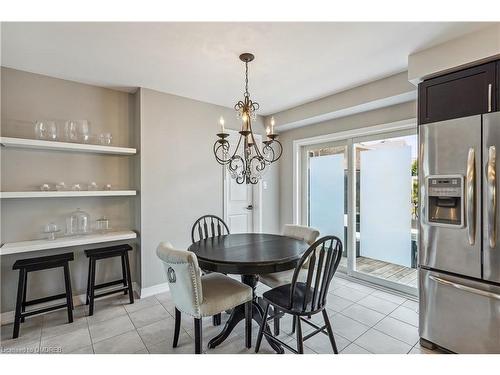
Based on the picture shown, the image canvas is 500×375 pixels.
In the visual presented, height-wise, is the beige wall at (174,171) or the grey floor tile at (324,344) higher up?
the beige wall at (174,171)

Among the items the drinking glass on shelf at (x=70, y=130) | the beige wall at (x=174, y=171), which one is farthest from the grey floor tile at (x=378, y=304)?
the drinking glass on shelf at (x=70, y=130)

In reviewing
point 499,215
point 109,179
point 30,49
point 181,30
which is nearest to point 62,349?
point 109,179

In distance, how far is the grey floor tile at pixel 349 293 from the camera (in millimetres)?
3041

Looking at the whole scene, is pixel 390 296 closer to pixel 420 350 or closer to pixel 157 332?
pixel 420 350

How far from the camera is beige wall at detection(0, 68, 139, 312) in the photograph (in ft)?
8.49

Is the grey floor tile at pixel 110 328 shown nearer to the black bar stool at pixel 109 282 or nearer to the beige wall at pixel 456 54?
the black bar stool at pixel 109 282

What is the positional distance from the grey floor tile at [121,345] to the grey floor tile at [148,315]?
21cm

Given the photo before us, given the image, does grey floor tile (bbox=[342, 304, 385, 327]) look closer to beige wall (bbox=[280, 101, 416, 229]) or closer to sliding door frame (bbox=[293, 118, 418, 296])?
sliding door frame (bbox=[293, 118, 418, 296])

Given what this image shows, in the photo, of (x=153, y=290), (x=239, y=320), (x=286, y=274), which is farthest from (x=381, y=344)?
(x=153, y=290)

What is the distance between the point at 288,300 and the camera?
74.9 inches

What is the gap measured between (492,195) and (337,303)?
1828 mm

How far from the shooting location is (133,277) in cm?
329
